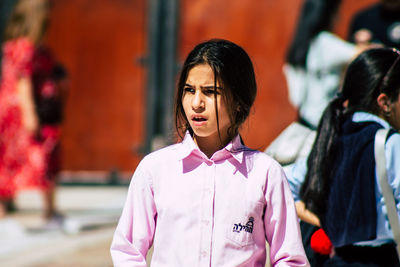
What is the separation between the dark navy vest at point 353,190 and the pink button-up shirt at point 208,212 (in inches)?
15.0

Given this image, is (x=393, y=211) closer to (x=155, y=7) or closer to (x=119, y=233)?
(x=119, y=233)

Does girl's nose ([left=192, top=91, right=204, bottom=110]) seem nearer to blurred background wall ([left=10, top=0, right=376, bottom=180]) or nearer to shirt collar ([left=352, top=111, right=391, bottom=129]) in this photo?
shirt collar ([left=352, top=111, right=391, bottom=129])

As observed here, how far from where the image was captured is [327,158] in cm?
250

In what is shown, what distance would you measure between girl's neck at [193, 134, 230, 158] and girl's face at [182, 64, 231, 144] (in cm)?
5

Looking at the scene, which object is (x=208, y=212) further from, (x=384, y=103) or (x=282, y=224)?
(x=384, y=103)

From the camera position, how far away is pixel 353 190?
2.39 m

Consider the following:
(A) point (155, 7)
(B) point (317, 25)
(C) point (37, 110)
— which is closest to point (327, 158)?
A: (B) point (317, 25)

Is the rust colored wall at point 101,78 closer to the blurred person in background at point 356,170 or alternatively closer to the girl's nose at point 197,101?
the blurred person in background at point 356,170

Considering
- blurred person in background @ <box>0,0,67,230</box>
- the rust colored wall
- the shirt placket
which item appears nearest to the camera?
the shirt placket

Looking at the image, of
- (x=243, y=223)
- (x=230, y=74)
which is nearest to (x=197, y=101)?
(x=230, y=74)

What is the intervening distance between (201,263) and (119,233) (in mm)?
299


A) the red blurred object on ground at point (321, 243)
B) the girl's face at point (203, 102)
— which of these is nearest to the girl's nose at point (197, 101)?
the girl's face at point (203, 102)

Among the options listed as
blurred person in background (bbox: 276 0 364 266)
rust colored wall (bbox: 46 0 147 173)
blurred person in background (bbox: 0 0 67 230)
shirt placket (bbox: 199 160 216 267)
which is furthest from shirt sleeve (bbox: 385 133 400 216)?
rust colored wall (bbox: 46 0 147 173)

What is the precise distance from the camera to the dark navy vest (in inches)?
93.0
